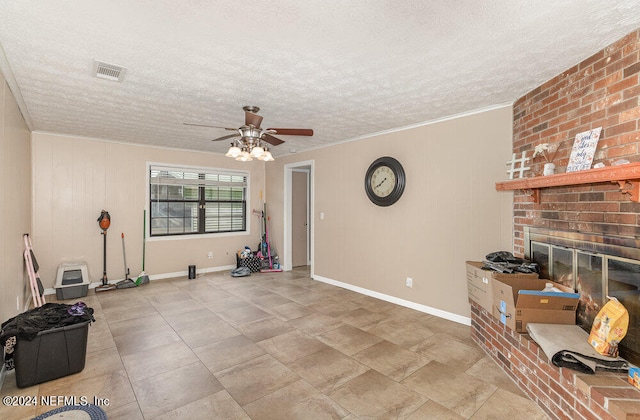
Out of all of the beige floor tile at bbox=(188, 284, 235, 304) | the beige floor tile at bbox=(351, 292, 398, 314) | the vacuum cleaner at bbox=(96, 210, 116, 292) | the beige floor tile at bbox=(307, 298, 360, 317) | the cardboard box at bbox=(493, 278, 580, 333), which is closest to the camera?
the cardboard box at bbox=(493, 278, 580, 333)

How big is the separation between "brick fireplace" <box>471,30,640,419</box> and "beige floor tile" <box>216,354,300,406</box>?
1832 mm

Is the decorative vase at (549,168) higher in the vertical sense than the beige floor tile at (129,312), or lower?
higher

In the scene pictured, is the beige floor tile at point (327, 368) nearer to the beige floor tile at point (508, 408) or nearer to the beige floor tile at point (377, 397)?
the beige floor tile at point (377, 397)

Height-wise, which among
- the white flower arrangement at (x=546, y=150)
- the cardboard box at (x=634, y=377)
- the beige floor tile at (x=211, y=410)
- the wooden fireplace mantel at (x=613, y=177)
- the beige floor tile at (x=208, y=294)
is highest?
the white flower arrangement at (x=546, y=150)

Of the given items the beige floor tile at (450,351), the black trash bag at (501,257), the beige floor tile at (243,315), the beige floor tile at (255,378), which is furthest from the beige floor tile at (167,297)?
the black trash bag at (501,257)

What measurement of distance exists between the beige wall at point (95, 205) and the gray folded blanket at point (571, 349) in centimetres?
587

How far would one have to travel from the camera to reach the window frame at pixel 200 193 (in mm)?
5801

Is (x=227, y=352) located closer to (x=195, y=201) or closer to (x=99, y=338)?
(x=99, y=338)

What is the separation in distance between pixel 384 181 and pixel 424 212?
2.64 ft

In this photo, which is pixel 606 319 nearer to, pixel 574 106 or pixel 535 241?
pixel 535 241

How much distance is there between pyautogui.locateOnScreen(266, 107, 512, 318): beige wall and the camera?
3.48 m

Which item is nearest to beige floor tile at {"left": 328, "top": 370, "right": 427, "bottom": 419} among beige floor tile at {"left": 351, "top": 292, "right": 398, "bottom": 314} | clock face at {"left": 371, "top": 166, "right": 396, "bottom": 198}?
beige floor tile at {"left": 351, "top": 292, "right": 398, "bottom": 314}

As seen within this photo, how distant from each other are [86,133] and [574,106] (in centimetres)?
629

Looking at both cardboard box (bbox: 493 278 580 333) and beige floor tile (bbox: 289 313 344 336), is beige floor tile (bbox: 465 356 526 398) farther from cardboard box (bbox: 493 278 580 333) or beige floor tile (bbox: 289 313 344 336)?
beige floor tile (bbox: 289 313 344 336)
